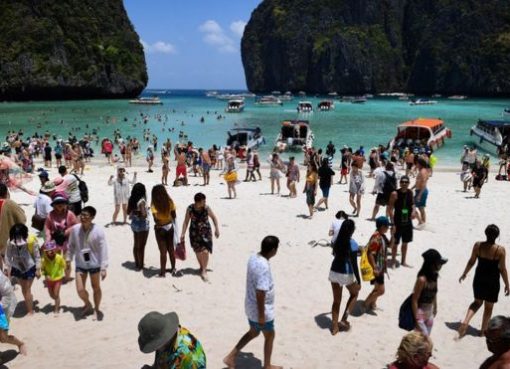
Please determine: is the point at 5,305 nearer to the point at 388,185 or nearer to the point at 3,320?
the point at 3,320

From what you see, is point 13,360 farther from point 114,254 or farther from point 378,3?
point 378,3

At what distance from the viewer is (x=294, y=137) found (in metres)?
34.1

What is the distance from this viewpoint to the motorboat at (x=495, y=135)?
3275cm

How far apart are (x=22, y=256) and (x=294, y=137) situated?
28.3m

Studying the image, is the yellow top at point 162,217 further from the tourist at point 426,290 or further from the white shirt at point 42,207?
the tourist at point 426,290

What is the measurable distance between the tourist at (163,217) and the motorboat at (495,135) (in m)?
27.0

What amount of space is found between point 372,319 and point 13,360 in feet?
15.5

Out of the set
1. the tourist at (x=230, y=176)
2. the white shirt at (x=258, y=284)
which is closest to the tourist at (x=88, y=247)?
the white shirt at (x=258, y=284)

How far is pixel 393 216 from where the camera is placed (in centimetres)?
944

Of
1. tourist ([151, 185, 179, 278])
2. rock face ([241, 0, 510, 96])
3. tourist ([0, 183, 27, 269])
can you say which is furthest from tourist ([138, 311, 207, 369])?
rock face ([241, 0, 510, 96])

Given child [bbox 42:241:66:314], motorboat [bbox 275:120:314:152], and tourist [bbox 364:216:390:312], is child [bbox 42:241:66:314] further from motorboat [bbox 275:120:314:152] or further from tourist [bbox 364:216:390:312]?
motorboat [bbox 275:120:314:152]

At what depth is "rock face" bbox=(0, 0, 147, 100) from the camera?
98.9 m

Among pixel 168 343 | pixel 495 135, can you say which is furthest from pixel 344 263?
pixel 495 135

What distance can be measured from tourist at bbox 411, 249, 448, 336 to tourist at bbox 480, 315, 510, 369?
163cm
